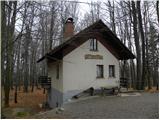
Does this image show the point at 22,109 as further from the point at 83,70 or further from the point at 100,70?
the point at 100,70

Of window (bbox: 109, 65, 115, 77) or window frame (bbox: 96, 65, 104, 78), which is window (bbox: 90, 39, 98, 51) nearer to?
window frame (bbox: 96, 65, 104, 78)

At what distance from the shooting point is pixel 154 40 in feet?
104

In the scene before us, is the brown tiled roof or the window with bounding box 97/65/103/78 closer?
the brown tiled roof

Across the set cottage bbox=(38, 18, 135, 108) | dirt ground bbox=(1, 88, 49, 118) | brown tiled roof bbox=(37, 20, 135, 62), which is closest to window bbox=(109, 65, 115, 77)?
cottage bbox=(38, 18, 135, 108)

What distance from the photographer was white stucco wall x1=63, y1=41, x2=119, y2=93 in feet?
60.1

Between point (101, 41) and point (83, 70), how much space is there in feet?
9.42

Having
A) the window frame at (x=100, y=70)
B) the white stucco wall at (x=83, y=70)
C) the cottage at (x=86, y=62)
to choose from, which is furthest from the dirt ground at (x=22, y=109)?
the window frame at (x=100, y=70)

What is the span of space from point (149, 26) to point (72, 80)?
18427mm

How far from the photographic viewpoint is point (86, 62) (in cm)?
1912

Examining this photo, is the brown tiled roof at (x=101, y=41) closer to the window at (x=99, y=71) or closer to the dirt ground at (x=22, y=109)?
the window at (x=99, y=71)

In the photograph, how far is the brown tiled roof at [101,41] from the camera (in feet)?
58.4

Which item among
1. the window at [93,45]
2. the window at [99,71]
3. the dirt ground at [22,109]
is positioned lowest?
the dirt ground at [22,109]

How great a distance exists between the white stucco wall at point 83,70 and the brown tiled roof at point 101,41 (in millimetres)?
384

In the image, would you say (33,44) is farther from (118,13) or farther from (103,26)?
(103,26)
